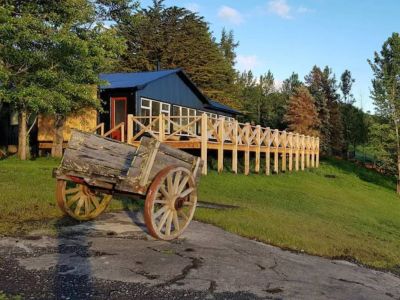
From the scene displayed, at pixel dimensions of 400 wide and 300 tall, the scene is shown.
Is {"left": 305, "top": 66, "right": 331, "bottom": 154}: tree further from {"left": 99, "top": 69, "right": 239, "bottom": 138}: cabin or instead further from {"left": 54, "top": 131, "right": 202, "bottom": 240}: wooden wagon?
{"left": 54, "top": 131, "right": 202, "bottom": 240}: wooden wagon

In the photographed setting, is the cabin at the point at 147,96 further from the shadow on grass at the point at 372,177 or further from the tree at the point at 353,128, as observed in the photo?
the tree at the point at 353,128

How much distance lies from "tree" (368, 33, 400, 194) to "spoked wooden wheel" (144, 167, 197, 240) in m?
29.1

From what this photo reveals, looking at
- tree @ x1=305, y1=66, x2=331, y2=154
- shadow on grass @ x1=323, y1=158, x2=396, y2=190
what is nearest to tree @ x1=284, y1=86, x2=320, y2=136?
tree @ x1=305, y1=66, x2=331, y2=154

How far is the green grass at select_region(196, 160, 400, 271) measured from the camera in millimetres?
8688

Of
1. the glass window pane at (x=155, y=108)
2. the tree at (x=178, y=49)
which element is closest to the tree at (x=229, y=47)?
the tree at (x=178, y=49)

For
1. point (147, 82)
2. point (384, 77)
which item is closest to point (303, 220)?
point (147, 82)

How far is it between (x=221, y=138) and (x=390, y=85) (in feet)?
63.8

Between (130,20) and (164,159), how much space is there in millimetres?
13913

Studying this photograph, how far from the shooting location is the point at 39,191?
1151 centimetres

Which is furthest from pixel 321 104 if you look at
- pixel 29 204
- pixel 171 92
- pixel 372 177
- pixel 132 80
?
pixel 29 204

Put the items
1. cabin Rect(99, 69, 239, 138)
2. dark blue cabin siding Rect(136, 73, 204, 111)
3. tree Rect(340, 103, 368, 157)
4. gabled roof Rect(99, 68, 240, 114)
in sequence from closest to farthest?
gabled roof Rect(99, 68, 240, 114), cabin Rect(99, 69, 239, 138), dark blue cabin siding Rect(136, 73, 204, 111), tree Rect(340, 103, 368, 157)

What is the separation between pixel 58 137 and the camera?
2342 centimetres

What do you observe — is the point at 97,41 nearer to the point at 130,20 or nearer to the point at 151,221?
the point at 130,20

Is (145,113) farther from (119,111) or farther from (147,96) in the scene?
(119,111)
